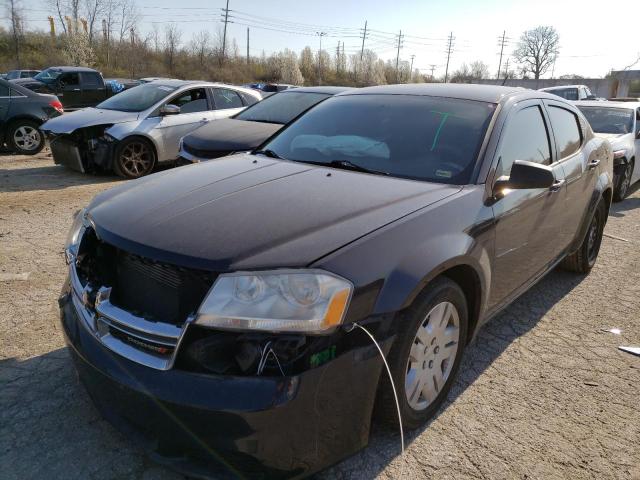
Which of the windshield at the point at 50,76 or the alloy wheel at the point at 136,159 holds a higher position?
the windshield at the point at 50,76

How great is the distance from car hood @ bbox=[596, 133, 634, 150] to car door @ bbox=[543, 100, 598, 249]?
4.31 m

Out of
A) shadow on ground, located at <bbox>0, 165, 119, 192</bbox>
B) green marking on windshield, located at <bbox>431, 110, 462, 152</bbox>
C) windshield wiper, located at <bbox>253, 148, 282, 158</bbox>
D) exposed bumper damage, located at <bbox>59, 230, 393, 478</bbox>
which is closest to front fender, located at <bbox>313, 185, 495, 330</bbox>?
exposed bumper damage, located at <bbox>59, 230, 393, 478</bbox>

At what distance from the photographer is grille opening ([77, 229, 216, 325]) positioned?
1885mm

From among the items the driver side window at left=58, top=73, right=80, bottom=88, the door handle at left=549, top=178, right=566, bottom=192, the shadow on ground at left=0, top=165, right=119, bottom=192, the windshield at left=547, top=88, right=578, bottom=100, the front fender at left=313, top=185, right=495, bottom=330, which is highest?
the windshield at left=547, top=88, right=578, bottom=100

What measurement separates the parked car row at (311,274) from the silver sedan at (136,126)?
5425mm

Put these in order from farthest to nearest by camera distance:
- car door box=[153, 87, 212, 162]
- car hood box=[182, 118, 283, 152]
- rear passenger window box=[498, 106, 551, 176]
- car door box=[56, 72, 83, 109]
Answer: car door box=[56, 72, 83, 109] → car door box=[153, 87, 212, 162] → car hood box=[182, 118, 283, 152] → rear passenger window box=[498, 106, 551, 176]

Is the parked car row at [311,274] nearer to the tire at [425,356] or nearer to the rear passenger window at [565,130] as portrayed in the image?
the tire at [425,356]

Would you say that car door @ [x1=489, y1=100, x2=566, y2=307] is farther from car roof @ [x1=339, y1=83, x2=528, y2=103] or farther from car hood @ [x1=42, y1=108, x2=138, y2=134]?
car hood @ [x1=42, y1=108, x2=138, y2=134]

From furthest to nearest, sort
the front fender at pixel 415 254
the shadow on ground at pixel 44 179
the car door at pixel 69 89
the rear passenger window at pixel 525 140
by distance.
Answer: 1. the car door at pixel 69 89
2. the shadow on ground at pixel 44 179
3. the rear passenger window at pixel 525 140
4. the front fender at pixel 415 254

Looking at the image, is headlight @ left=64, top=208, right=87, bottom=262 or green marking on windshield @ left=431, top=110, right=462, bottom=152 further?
green marking on windshield @ left=431, top=110, right=462, bottom=152

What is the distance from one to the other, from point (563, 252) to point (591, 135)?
1209mm

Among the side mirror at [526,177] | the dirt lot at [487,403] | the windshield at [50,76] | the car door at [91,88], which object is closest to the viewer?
the dirt lot at [487,403]

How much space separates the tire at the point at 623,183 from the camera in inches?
318

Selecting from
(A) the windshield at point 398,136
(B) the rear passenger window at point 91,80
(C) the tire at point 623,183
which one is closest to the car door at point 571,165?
(A) the windshield at point 398,136
